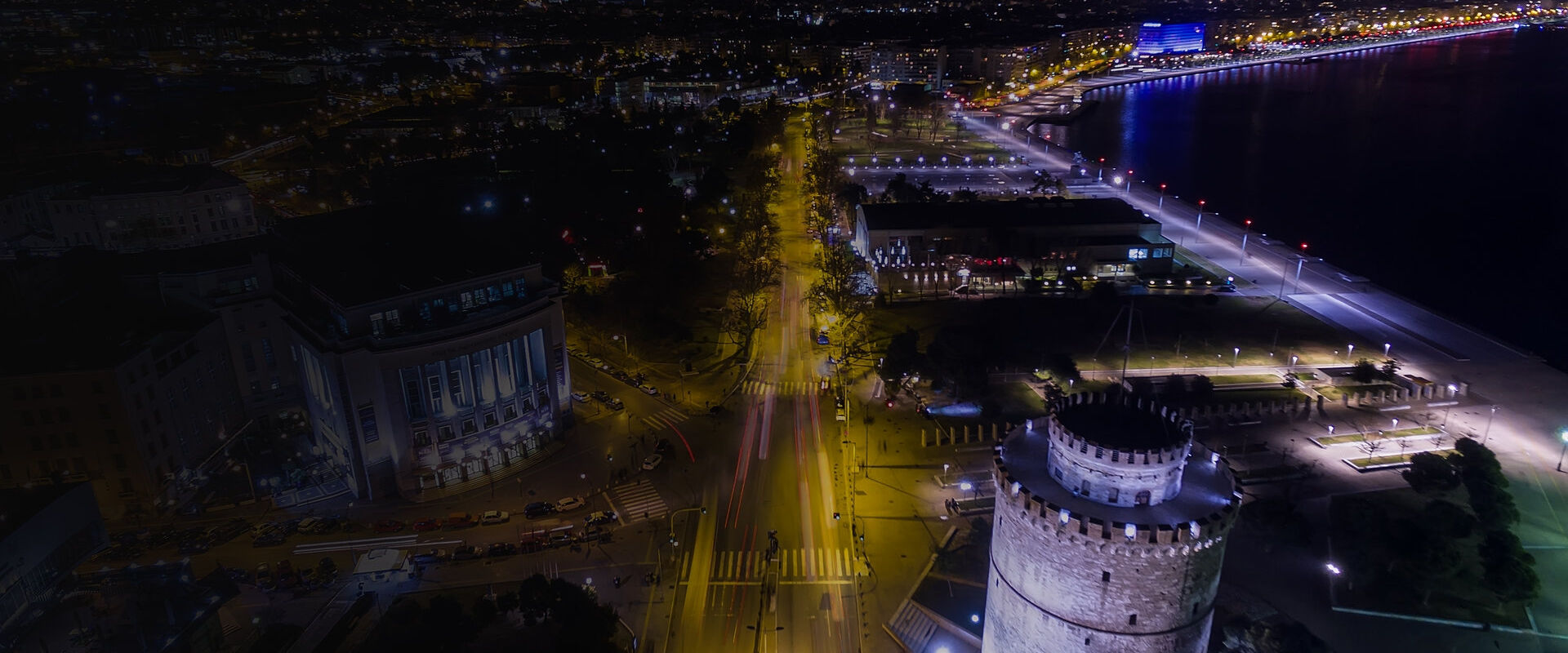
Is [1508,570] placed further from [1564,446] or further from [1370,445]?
[1564,446]

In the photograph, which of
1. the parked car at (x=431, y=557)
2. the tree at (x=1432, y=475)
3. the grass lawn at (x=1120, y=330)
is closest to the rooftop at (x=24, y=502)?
the parked car at (x=431, y=557)

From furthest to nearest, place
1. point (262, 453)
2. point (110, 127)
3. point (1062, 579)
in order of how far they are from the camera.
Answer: point (110, 127)
point (262, 453)
point (1062, 579)

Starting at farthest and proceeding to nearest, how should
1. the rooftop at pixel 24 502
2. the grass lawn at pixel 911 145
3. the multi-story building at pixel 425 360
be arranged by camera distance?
the grass lawn at pixel 911 145 → the multi-story building at pixel 425 360 → the rooftop at pixel 24 502

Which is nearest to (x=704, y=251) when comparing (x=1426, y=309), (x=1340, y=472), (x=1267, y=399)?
(x=1267, y=399)

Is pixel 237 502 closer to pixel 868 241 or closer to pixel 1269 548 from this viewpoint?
pixel 1269 548

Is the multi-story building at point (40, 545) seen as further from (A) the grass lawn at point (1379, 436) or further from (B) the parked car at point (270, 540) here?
(A) the grass lawn at point (1379, 436)

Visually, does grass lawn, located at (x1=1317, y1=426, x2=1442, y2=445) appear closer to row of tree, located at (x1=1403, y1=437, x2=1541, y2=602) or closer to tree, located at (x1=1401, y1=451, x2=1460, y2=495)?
row of tree, located at (x1=1403, y1=437, x2=1541, y2=602)
